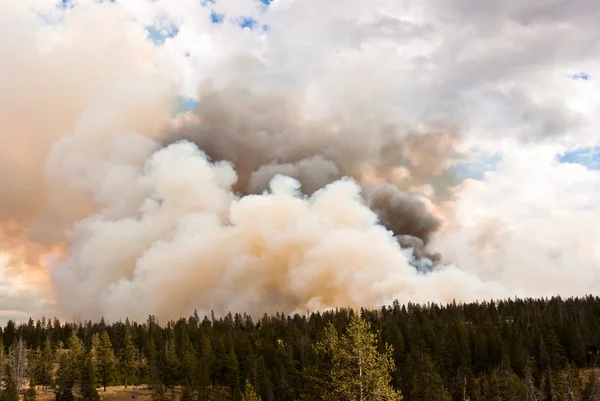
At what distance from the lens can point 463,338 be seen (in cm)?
18062

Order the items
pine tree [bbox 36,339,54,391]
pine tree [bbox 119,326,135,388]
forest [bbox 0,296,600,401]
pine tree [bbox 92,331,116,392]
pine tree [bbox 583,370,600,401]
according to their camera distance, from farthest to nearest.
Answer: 1. pine tree [bbox 119,326,135,388]
2. pine tree [bbox 36,339,54,391]
3. pine tree [bbox 92,331,116,392]
4. forest [bbox 0,296,600,401]
5. pine tree [bbox 583,370,600,401]

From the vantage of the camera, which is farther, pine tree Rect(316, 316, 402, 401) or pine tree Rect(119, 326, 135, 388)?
pine tree Rect(119, 326, 135, 388)

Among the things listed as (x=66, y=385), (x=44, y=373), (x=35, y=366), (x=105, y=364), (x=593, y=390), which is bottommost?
(x=593, y=390)

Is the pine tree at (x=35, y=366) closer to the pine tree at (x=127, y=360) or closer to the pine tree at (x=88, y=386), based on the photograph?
the pine tree at (x=127, y=360)

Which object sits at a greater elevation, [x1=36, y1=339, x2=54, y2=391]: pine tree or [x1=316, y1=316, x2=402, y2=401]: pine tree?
[x1=316, y1=316, x2=402, y2=401]: pine tree

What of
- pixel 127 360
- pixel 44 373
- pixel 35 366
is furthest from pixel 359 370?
pixel 35 366

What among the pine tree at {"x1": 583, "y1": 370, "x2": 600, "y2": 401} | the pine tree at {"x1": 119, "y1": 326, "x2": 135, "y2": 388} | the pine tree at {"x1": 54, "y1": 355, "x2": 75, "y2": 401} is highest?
the pine tree at {"x1": 119, "y1": 326, "x2": 135, "y2": 388}

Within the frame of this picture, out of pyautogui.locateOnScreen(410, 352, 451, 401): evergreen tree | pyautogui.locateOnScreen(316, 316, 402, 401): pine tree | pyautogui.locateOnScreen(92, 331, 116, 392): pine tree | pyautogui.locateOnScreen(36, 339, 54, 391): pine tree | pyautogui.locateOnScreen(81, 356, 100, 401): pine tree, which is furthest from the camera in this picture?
pyautogui.locateOnScreen(36, 339, 54, 391): pine tree

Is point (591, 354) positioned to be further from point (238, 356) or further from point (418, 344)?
point (238, 356)

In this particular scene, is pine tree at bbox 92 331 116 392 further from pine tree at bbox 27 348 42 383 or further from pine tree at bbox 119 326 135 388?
pine tree at bbox 27 348 42 383

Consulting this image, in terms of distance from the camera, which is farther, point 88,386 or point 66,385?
point 66,385

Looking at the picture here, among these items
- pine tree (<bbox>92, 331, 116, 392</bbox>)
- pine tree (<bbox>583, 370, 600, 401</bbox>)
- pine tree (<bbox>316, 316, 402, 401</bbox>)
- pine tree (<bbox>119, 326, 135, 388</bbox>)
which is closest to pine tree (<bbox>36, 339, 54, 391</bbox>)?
pine tree (<bbox>92, 331, 116, 392</bbox>)

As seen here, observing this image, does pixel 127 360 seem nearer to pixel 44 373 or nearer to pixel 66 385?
pixel 44 373

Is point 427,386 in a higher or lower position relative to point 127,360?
lower
